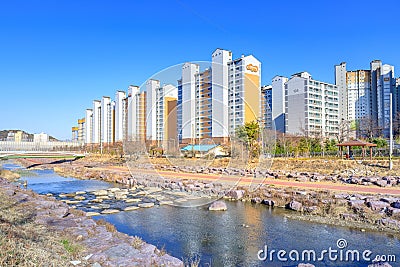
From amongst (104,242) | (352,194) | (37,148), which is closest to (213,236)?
(104,242)

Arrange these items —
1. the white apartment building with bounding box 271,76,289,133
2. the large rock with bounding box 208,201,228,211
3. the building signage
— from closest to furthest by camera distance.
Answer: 1. the large rock with bounding box 208,201,228,211
2. the building signage
3. the white apartment building with bounding box 271,76,289,133

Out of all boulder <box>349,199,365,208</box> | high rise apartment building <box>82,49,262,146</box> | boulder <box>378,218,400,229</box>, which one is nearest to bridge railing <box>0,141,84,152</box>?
high rise apartment building <box>82,49,262,146</box>

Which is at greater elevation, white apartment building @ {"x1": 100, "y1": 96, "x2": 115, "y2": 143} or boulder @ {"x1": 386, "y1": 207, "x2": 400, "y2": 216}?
white apartment building @ {"x1": 100, "y1": 96, "x2": 115, "y2": 143}

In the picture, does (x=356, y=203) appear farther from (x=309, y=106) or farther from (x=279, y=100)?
(x=279, y=100)

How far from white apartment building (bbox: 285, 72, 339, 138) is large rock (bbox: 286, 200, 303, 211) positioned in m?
32.0

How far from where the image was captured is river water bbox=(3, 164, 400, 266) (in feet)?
17.5

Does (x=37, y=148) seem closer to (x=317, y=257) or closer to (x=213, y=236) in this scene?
(x=213, y=236)

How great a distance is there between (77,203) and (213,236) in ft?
21.3

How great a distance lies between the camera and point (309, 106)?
41.0 m

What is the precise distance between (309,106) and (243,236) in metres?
37.8

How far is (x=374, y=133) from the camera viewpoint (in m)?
34.2

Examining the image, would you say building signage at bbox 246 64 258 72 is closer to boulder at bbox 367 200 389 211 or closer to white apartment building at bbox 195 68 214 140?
white apartment building at bbox 195 68 214 140

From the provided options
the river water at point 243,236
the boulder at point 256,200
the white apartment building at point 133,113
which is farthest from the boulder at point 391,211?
the white apartment building at point 133,113

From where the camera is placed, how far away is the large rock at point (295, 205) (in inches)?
→ 354
